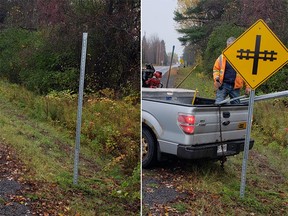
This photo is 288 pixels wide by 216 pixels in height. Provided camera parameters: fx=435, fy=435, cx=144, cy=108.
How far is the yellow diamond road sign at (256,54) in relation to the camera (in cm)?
316

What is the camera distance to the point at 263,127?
421cm

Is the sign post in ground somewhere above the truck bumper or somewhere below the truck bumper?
above

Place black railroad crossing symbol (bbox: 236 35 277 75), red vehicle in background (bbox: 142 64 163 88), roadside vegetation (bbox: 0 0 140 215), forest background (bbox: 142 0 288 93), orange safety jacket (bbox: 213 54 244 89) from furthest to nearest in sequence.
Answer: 1. roadside vegetation (bbox: 0 0 140 215)
2. orange safety jacket (bbox: 213 54 244 89)
3. black railroad crossing symbol (bbox: 236 35 277 75)
4. forest background (bbox: 142 0 288 93)
5. red vehicle in background (bbox: 142 64 163 88)

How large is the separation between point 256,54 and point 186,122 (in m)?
0.77

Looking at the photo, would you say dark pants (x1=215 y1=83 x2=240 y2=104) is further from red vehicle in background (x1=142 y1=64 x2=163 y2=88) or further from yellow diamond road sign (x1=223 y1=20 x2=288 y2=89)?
red vehicle in background (x1=142 y1=64 x2=163 y2=88)

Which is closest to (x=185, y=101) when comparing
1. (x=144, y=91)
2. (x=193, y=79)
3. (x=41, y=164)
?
(x=193, y=79)

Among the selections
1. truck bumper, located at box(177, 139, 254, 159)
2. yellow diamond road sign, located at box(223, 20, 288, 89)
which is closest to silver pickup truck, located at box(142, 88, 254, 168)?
truck bumper, located at box(177, 139, 254, 159)

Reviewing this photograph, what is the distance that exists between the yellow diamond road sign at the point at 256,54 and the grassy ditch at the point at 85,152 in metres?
0.94

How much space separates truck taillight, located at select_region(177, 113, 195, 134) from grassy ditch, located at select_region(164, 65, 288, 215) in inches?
8.0

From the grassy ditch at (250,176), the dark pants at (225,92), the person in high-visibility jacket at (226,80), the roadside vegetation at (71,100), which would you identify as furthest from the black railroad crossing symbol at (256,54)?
the roadside vegetation at (71,100)

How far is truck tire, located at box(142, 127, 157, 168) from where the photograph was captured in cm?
254

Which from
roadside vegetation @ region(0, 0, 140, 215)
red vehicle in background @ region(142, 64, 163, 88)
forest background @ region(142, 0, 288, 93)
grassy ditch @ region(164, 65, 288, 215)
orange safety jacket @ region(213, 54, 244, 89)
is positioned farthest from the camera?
roadside vegetation @ region(0, 0, 140, 215)

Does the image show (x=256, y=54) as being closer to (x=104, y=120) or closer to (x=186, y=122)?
(x=186, y=122)

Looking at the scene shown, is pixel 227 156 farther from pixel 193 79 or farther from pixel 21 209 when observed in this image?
pixel 21 209
